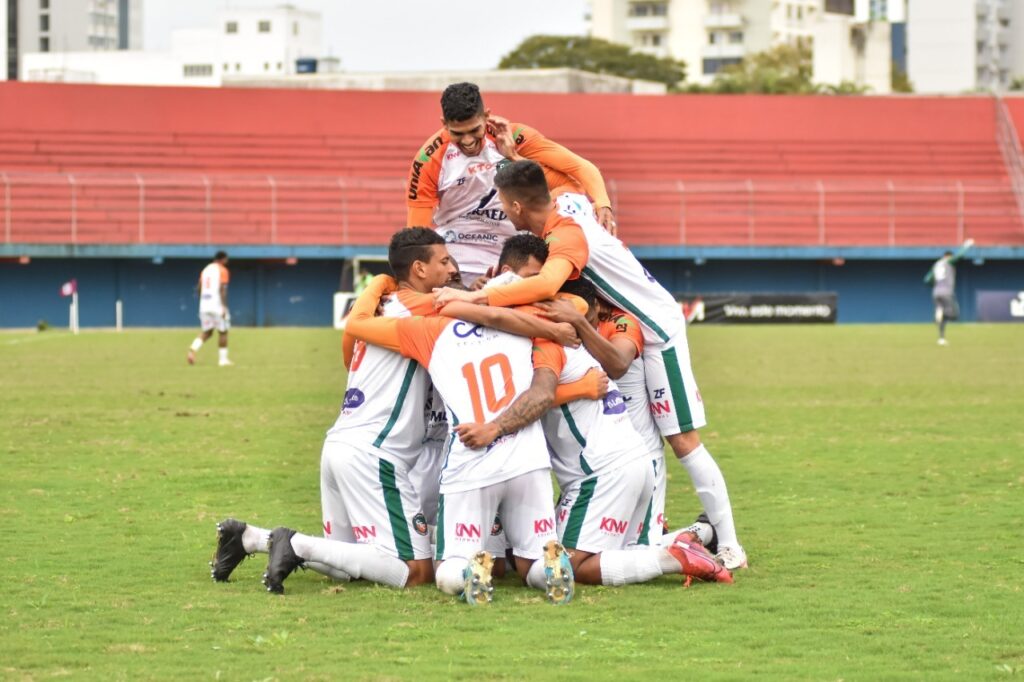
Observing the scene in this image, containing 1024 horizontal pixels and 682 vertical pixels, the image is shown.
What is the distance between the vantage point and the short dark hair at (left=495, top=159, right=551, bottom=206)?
8.23 m

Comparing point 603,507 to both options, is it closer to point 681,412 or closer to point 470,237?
point 681,412

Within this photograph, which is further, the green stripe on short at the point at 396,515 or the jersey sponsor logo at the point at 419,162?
the jersey sponsor logo at the point at 419,162

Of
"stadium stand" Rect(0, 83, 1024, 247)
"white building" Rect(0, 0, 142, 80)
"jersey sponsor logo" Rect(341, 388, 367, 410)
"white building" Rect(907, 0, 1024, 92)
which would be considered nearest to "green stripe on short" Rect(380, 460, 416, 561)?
"jersey sponsor logo" Rect(341, 388, 367, 410)

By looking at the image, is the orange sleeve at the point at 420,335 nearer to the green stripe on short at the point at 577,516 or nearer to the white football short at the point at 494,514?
the white football short at the point at 494,514

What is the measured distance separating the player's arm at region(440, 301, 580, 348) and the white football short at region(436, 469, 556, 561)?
704mm

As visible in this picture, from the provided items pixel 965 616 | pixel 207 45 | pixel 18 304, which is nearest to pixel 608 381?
pixel 965 616

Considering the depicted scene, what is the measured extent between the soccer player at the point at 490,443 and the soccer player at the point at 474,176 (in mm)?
1393

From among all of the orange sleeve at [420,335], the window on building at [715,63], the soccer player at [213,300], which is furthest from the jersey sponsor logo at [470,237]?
the window on building at [715,63]

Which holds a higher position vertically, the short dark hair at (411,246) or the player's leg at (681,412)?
the short dark hair at (411,246)

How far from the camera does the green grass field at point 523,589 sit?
243 inches

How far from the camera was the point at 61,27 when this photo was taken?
152750 mm

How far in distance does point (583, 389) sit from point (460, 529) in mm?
970

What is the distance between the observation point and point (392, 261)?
837 cm

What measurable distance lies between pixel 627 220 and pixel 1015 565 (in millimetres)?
46358
